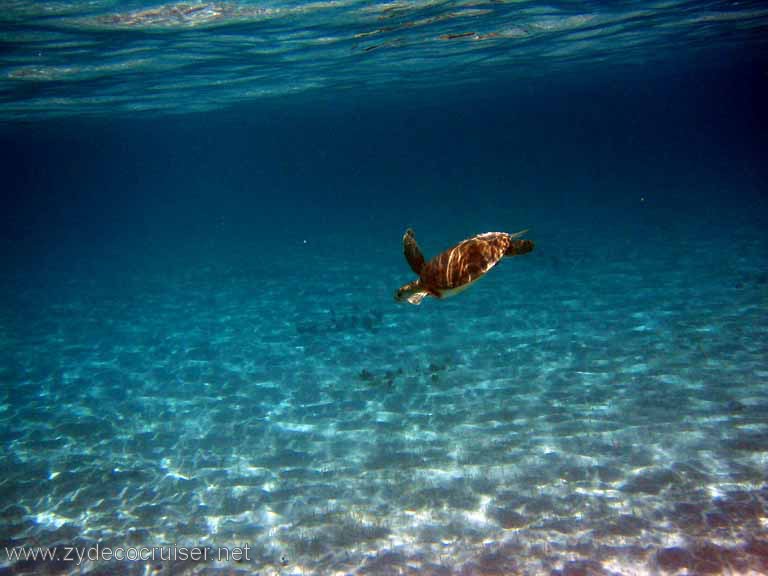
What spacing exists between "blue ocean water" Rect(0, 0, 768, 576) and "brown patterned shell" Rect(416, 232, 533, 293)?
4116 millimetres

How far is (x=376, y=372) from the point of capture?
1300 centimetres

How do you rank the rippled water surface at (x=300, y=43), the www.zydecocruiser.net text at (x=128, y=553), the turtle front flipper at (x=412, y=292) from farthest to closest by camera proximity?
the rippled water surface at (x=300, y=43)
the www.zydecocruiser.net text at (x=128, y=553)
the turtle front flipper at (x=412, y=292)

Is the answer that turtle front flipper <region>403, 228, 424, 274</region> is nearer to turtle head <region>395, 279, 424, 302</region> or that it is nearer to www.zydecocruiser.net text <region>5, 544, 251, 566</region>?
turtle head <region>395, 279, 424, 302</region>

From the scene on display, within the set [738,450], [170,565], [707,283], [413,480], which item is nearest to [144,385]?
[170,565]

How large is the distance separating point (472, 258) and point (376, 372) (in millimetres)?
8957

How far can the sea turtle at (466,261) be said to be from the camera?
4.41 meters

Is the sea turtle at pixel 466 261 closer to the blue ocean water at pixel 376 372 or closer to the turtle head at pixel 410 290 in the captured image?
the turtle head at pixel 410 290

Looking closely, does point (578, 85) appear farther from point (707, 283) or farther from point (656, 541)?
point (656, 541)

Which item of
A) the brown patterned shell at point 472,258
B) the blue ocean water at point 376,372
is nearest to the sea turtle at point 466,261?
the brown patterned shell at point 472,258

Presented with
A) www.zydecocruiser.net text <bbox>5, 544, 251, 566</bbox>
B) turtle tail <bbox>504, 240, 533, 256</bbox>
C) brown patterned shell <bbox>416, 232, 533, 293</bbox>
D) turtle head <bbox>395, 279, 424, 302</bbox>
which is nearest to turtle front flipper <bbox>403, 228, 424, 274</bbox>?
turtle head <bbox>395, 279, 424, 302</bbox>

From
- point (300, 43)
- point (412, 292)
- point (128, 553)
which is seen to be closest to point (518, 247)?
point (412, 292)

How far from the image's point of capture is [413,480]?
820 centimetres

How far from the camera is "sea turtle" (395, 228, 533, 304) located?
14.5ft

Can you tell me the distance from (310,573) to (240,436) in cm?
446
